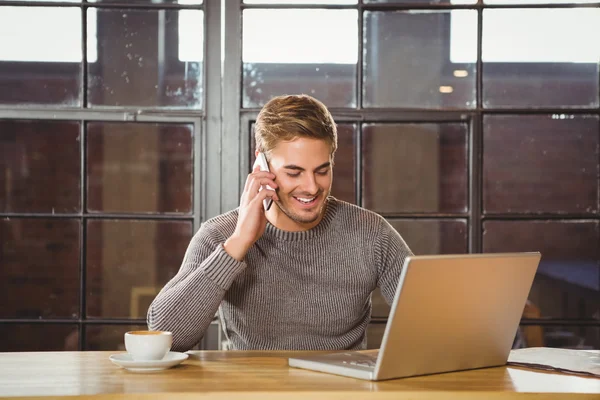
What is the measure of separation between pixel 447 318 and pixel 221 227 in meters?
0.89

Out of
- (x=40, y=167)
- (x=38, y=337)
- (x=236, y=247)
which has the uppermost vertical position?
(x=40, y=167)

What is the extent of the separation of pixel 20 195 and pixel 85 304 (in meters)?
0.48

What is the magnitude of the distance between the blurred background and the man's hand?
0.95m

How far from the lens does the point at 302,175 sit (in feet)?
7.44

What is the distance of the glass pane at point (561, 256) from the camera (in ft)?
10.6

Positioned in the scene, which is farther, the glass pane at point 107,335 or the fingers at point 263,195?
the glass pane at point 107,335

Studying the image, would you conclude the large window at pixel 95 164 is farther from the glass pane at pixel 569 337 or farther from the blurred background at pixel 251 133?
the glass pane at pixel 569 337

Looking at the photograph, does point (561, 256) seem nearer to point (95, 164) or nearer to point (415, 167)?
point (415, 167)

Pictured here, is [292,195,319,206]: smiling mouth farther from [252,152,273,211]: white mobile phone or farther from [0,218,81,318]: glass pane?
[0,218,81,318]: glass pane

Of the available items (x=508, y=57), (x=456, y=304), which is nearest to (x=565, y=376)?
(x=456, y=304)

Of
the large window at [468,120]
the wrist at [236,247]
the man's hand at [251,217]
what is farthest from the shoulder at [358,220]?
the large window at [468,120]

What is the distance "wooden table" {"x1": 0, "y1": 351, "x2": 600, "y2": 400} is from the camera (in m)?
1.45

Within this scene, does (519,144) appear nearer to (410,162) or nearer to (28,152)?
(410,162)

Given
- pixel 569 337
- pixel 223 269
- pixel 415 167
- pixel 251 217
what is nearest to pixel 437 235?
pixel 415 167
